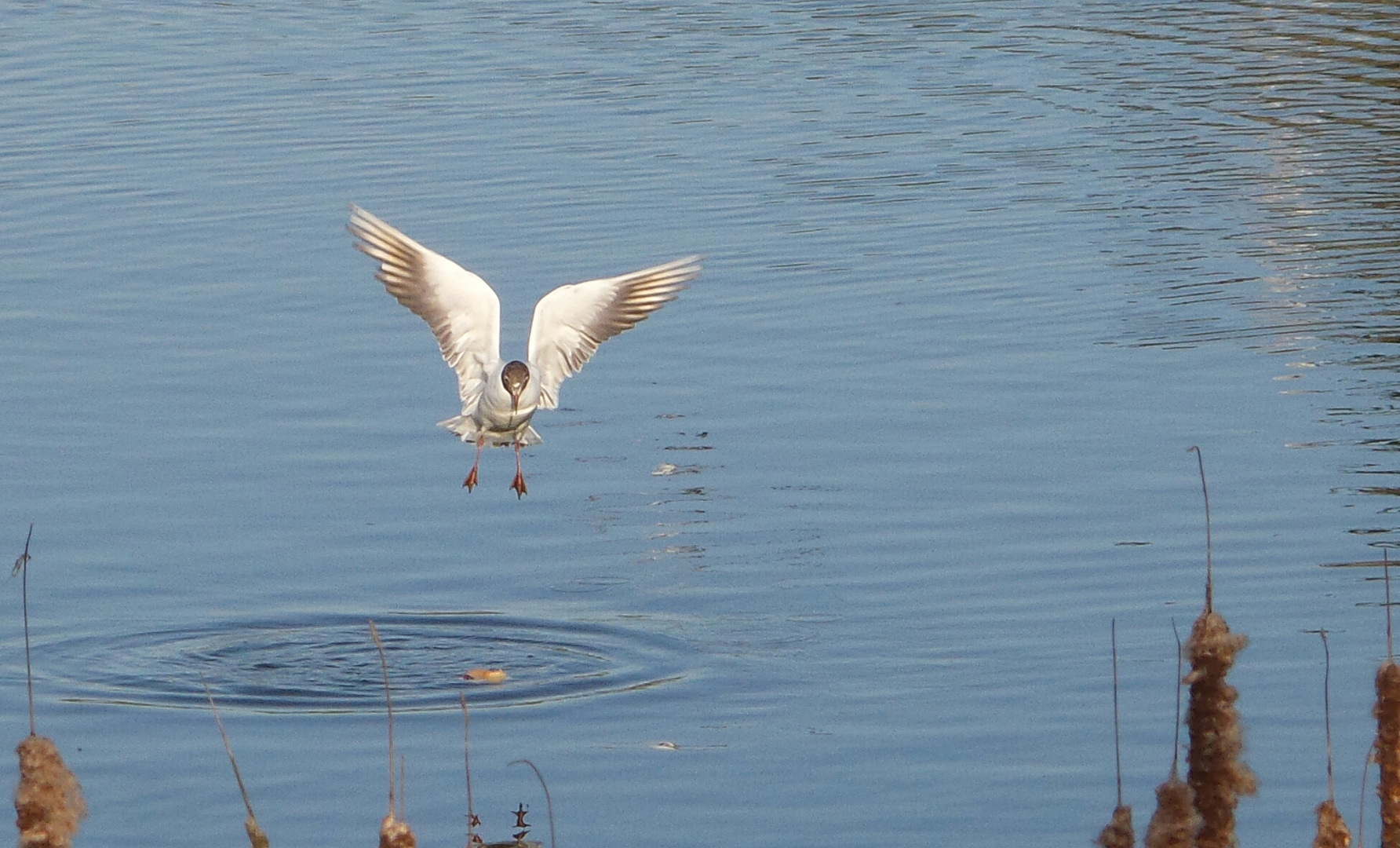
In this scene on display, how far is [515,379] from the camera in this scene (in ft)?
32.7

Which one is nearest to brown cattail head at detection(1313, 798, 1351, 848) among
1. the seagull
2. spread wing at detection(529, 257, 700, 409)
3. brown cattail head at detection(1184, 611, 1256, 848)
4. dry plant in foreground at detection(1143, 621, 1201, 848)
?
brown cattail head at detection(1184, 611, 1256, 848)

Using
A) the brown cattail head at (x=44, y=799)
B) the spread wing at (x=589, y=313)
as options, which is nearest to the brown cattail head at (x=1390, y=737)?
the brown cattail head at (x=44, y=799)

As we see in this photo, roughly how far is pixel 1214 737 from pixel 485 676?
19.7 ft

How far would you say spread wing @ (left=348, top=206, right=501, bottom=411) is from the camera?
10.3 metres

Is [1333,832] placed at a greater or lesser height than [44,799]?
lesser

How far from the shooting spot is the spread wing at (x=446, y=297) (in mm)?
10266

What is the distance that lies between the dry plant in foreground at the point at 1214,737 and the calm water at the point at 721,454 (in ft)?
13.1

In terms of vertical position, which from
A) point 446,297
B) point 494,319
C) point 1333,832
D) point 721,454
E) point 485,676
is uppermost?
point 446,297

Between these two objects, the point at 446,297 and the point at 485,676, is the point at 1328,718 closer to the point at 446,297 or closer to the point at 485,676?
the point at 485,676

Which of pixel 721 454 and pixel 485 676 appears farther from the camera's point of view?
pixel 721 454

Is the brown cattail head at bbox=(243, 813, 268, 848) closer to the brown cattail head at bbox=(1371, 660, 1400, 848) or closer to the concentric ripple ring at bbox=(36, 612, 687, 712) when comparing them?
the brown cattail head at bbox=(1371, 660, 1400, 848)

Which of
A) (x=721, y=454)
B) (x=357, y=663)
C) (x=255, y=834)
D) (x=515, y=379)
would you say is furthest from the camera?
(x=721, y=454)

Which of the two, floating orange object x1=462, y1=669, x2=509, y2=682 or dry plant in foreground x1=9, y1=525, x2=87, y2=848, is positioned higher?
dry plant in foreground x1=9, y1=525, x2=87, y2=848

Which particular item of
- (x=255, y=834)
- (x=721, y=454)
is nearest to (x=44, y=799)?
(x=255, y=834)
